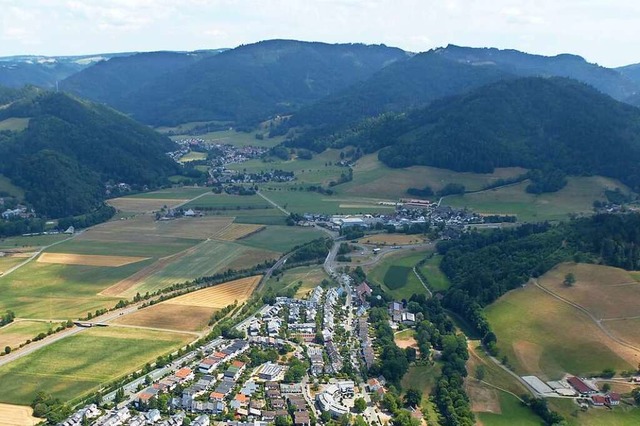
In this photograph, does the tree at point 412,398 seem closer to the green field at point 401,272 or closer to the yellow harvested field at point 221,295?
the green field at point 401,272

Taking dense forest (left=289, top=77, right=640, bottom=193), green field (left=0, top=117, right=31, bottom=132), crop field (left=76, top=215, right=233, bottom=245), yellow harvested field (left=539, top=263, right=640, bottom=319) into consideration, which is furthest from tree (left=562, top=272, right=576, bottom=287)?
green field (left=0, top=117, right=31, bottom=132)

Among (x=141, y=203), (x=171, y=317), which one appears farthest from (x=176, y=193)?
(x=171, y=317)

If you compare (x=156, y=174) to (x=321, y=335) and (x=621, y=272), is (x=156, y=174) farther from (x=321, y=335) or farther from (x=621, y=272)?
(x=621, y=272)

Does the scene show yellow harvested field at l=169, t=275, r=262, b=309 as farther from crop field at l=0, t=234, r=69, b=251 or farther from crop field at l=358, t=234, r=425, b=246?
crop field at l=0, t=234, r=69, b=251

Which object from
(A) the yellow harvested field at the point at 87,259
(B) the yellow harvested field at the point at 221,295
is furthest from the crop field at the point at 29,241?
(B) the yellow harvested field at the point at 221,295

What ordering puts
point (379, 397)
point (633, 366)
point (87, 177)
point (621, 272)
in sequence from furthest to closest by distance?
point (87, 177), point (621, 272), point (633, 366), point (379, 397)

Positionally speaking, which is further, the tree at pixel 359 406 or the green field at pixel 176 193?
the green field at pixel 176 193

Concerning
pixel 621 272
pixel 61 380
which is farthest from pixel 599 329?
pixel 61 380
